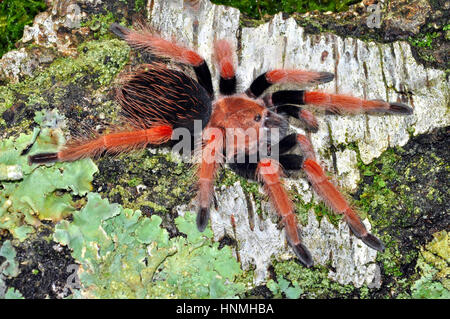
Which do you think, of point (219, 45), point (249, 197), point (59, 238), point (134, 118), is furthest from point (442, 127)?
point (59, 238)

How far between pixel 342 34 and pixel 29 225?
365 centimetres

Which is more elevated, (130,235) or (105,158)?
(105,158)

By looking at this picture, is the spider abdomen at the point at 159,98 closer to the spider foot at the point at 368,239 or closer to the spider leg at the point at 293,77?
the spider leg at the point at 293,77

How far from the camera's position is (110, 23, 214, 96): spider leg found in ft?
16.3

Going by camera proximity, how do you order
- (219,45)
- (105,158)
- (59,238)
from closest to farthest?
(59,238)
(105,158)
(219,45)

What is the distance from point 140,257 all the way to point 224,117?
1792mm

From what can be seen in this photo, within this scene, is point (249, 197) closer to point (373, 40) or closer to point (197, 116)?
point (197, 116)

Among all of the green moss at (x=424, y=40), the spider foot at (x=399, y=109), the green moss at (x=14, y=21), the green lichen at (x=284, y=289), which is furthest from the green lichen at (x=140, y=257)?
the green moss at (x=424, y=40)

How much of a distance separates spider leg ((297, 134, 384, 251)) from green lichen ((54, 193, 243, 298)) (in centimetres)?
105

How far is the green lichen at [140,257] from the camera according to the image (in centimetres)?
388

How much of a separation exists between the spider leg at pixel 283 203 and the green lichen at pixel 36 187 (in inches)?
62.1

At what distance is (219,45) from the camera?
193 inches

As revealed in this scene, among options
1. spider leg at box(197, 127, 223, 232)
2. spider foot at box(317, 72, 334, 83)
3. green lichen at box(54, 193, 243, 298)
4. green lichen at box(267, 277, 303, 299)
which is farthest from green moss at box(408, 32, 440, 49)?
green lichen at box(54, 193, 243, 298)

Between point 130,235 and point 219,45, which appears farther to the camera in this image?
point 219,45
